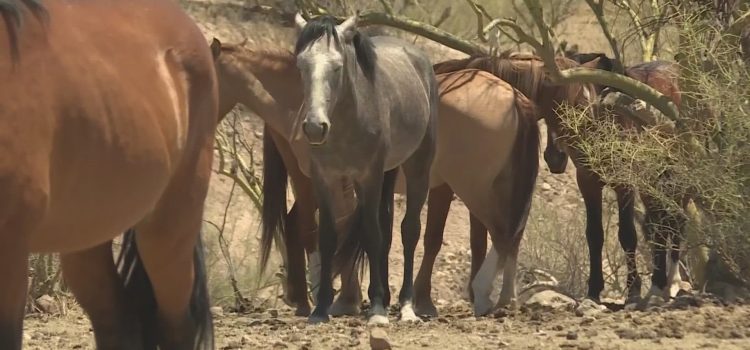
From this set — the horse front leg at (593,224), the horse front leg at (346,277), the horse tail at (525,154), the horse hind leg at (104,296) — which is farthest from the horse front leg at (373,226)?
the horse hind leg at (104,296)

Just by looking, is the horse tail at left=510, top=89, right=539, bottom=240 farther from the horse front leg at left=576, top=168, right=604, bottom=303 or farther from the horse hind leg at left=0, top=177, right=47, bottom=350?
the horse hind leg at left=0, top=177, right=47, bottom=350

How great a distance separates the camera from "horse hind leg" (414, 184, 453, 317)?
10531 mm

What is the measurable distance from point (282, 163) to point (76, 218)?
19.6ft

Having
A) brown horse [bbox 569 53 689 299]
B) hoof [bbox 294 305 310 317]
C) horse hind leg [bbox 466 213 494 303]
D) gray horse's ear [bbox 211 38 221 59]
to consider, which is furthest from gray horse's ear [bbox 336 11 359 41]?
horse hind leg [bbox 466 213 494 303]

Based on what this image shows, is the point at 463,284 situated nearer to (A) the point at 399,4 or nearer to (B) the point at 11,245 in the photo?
(A) the point at 399,4

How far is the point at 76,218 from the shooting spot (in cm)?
469

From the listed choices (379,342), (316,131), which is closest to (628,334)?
(379,342)

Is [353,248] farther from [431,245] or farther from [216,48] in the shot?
[216,48]

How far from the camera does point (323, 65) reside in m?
8.77

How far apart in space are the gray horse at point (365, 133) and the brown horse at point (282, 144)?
0.38 meters

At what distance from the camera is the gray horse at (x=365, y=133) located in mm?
8828

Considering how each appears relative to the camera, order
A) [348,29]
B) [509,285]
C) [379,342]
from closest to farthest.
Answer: [379,342] < [348,29] < [509,285]

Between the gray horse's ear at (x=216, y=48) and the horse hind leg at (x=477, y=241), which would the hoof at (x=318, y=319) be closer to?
the gray horse's ear at (x=216, y=48)

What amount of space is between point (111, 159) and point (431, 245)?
656 cm
